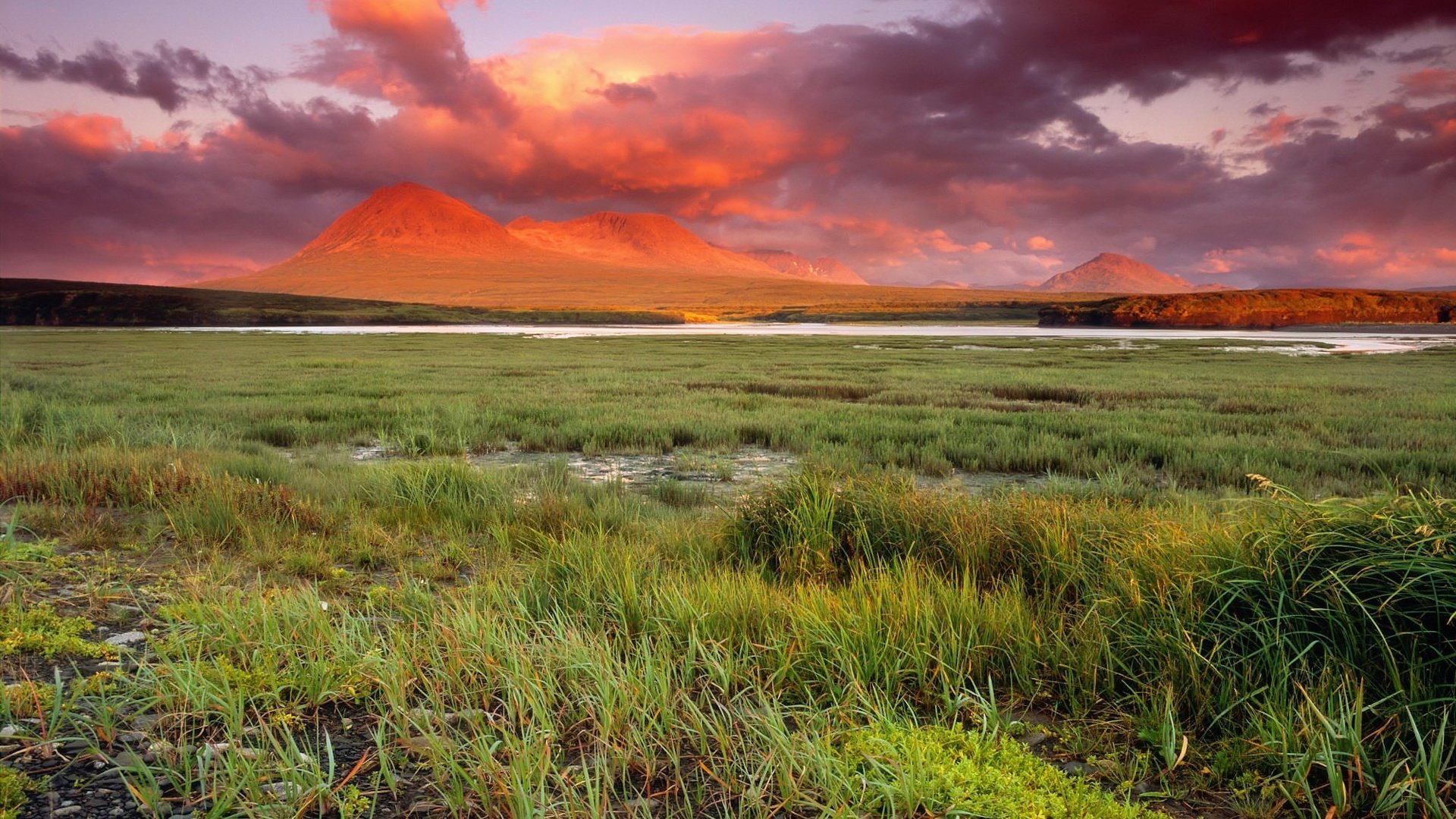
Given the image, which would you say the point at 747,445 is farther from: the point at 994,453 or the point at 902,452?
the point at 994,453

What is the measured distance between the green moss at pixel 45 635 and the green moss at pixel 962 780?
369 cm

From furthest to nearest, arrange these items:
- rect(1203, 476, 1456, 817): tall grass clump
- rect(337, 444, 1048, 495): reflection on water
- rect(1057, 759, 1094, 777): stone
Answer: rect(337, 444, 1048, 495): reflection on water < rect(1057, 759, 1094, 777): stone < rect(1203, 476, 1456, 817): tall grass clump

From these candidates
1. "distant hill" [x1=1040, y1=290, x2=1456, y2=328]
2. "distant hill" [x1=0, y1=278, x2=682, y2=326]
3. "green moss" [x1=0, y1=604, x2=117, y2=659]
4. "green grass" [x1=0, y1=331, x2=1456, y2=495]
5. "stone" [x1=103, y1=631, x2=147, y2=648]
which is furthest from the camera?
"distant hill" [x1=0, y1=278, x2=682, y2=326]

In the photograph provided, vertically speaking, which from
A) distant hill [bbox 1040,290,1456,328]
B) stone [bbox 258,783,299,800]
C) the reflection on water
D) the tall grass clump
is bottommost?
the reflection on water

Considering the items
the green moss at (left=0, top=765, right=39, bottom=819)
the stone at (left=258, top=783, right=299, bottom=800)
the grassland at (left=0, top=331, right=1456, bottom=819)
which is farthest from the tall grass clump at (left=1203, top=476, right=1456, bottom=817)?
the green moss at (left=0, top=765, right=39, bottom=819)

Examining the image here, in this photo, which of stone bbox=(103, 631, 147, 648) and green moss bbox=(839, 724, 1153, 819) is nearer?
green moss bbox=(839, 724, 1153, 819)

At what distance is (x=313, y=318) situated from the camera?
100188 millimetres

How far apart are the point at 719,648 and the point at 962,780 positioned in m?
1.21

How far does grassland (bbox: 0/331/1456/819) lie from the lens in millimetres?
2566

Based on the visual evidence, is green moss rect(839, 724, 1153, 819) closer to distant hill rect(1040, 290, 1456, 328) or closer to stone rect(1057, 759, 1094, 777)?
stone rect(1057, 759, 1094, 777)

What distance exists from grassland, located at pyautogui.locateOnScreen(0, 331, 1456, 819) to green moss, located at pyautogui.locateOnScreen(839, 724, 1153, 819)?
0.02 m

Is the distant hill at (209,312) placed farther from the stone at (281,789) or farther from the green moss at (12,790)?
the stone at (281,789)

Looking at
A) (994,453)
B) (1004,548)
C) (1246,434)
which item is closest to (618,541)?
(1004,548)

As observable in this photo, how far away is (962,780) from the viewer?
2572 mm
